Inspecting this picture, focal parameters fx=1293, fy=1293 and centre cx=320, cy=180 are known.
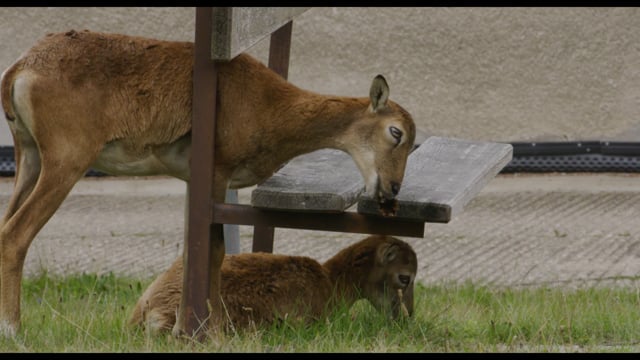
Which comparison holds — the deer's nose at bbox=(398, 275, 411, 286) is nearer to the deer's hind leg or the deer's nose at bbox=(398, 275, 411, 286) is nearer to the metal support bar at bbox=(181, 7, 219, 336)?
the metal support bar at bbox=(181, 7, 219, 336)

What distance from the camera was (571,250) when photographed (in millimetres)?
9062

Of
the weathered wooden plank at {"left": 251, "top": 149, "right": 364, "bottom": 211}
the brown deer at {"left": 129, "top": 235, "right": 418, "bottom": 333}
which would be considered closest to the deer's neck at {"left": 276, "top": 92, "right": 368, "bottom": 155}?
the weathered wooden plank at {"left": 251, "top": 149, "right": 364, "bottom": 211}

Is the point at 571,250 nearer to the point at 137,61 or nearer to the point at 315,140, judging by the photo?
the point at 315,140

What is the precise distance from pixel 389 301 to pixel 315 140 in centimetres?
121

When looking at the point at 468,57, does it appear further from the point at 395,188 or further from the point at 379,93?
the point at 395,188

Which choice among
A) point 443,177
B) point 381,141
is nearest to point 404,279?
point 443,177

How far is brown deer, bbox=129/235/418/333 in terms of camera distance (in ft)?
21.3

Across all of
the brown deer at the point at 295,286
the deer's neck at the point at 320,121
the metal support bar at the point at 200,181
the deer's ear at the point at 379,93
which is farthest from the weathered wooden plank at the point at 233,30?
the brown deer at the point at 295,286

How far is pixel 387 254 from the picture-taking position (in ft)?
23.1

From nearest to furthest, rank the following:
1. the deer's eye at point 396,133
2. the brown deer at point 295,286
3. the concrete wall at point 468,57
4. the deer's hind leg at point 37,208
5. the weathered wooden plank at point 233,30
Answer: the weathered wooden plank at point 233,30 < the deer's hind leg at point 37,208 < the deer's eye at point 396,133 < the brown deer at point 295,286 < the concrete wall at point 468,57

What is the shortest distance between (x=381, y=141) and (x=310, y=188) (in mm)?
406

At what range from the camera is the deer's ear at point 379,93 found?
607cm

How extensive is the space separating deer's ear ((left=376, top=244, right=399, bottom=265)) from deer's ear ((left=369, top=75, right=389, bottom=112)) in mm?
1145

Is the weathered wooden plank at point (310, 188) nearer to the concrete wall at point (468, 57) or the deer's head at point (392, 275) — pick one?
the deer's head at point (392, 275)
